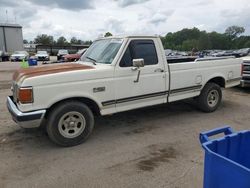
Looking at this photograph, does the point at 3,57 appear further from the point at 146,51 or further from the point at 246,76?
the point at 146,51

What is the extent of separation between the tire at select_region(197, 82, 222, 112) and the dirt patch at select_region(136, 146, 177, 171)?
2.45 m

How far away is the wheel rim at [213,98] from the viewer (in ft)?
21.9

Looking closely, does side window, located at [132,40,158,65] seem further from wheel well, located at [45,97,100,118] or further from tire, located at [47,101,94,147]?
tire, located at [47,101,94,147]

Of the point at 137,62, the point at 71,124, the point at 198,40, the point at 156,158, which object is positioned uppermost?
the point at 198,40

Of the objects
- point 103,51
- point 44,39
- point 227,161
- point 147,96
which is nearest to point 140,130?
point 147,96

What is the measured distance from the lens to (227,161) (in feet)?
6.18

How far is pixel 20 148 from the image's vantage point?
4.61m

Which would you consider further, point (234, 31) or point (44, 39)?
point (234, 31)

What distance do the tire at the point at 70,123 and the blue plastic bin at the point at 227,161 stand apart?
273cm

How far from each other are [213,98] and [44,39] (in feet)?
310

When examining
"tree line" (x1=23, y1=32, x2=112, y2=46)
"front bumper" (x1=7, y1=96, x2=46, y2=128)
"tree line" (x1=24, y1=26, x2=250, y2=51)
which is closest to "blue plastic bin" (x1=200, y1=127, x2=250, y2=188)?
"front bumper" (x1=7, y1=96, x2=46, y2=128)

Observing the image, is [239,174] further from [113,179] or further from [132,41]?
[132,41]

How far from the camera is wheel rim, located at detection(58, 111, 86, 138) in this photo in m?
4.54

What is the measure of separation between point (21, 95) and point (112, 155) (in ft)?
5.78
